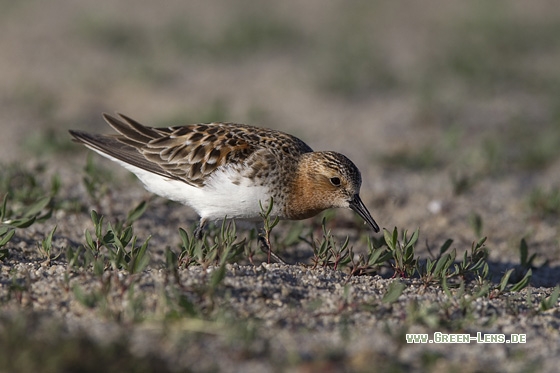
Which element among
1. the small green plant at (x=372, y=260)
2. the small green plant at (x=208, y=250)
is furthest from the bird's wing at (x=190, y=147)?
the small green plant at (x=372, y=260)

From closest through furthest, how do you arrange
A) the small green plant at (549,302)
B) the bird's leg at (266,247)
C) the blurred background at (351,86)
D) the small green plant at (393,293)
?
the small green plant at (393,293), the small green plant at (549,302), the bird's leg at (266,247), the blurred background at (351,86)

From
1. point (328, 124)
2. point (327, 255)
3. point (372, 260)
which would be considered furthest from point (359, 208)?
point (328, 124)

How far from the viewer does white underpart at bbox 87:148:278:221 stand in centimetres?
605

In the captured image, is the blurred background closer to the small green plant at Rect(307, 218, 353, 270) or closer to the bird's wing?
the bird's wing

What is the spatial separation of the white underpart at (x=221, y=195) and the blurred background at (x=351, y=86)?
208 centimetres

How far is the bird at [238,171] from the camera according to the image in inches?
241

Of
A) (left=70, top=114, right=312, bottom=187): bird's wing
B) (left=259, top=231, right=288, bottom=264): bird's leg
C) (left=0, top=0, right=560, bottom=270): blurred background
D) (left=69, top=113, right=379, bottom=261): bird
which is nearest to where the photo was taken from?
(left=259, top=231, right=288, bottom=264): bird's leg

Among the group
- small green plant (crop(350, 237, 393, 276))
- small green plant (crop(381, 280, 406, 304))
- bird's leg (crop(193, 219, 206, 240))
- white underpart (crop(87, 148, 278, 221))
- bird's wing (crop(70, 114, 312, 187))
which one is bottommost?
small green plant (crop(381, 280, 406, 304))

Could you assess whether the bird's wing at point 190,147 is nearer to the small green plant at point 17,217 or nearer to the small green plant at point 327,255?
the small green plant at point 17,217

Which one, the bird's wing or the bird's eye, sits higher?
the bird's wing

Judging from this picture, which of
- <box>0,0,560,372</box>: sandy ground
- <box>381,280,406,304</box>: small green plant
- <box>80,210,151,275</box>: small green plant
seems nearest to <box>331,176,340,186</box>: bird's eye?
<box>0,0,560,372</box>: sandy ground

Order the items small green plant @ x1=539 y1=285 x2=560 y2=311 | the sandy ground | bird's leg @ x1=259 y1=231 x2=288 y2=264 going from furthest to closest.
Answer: bird's leg @ x1=259 y1=231 x2=288 y2=264 → small green plant @ x1=539 y1=285 x2=560 y2=311 → the sandy ground

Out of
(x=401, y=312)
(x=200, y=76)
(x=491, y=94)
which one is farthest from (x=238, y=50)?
(x=401, y=312)

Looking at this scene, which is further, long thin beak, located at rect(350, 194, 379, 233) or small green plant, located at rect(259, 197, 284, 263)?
long thin beak, located at rect(350, 194, 379, 233)
